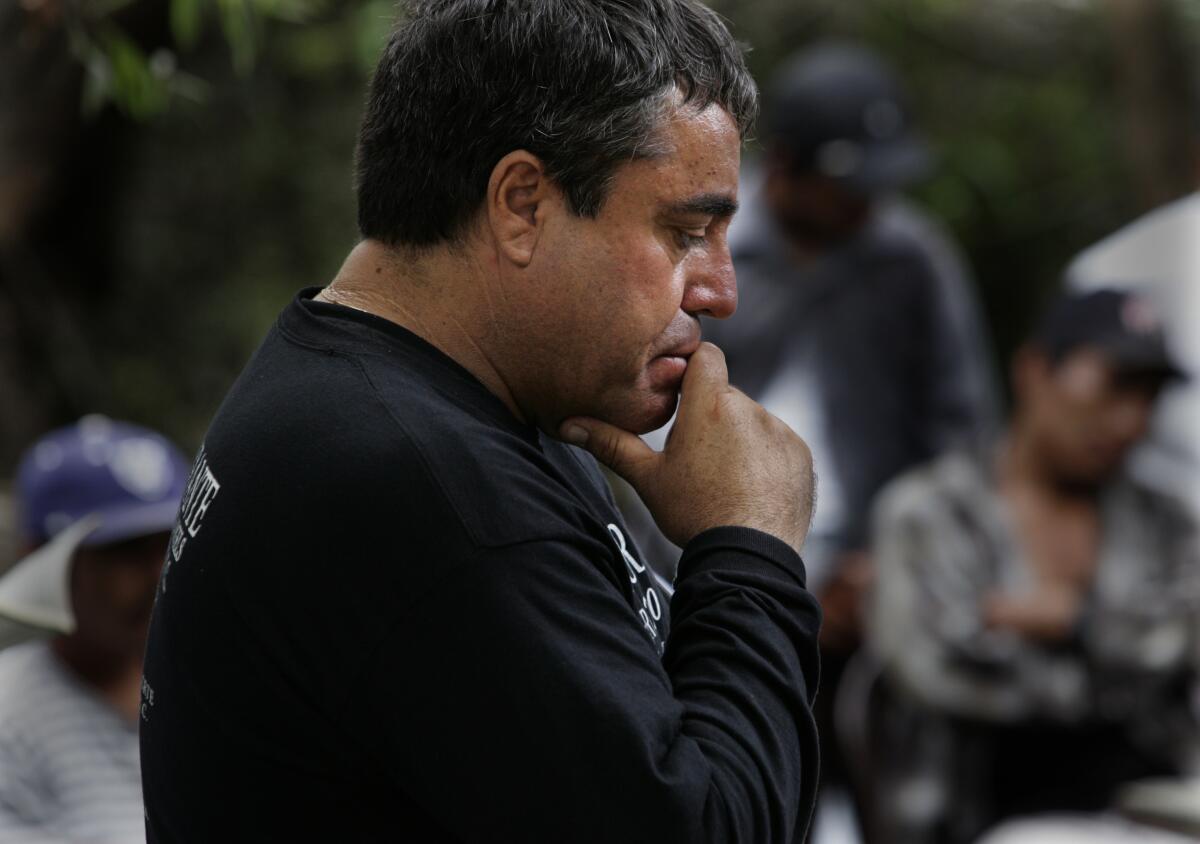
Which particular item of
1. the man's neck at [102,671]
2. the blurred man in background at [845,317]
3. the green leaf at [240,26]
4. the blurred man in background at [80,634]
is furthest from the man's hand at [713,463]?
the blurred man in background at [845,317]

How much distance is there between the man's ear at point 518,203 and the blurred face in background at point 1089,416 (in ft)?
9.90

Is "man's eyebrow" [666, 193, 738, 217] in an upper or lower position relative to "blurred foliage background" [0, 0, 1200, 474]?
upper

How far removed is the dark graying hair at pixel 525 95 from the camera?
1.53m

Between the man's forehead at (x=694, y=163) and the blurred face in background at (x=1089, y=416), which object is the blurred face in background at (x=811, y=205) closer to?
the blurred face in background at (x=1089, y=416)

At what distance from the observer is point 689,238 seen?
163cm

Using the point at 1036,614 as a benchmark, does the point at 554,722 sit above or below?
above

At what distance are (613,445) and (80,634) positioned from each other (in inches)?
65.8

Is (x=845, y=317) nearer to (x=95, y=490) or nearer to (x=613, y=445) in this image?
(x=95, y=490)

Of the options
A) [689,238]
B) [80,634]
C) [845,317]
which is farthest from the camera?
[845,317]

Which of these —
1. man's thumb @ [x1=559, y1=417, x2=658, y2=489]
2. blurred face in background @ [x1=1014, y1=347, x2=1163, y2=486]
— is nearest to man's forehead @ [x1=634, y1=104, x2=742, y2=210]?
man's thumb @ [x1=559, y1=417, x2=658, y2=489]

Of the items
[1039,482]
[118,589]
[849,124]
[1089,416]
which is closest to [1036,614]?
[1039,482]

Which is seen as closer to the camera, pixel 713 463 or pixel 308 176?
pixel 713 463

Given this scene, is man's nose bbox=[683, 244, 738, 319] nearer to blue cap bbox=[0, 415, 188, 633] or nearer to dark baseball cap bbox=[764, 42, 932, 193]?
blue cap bbox=[0, 415, 188, 633]

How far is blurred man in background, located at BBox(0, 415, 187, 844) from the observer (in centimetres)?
287
